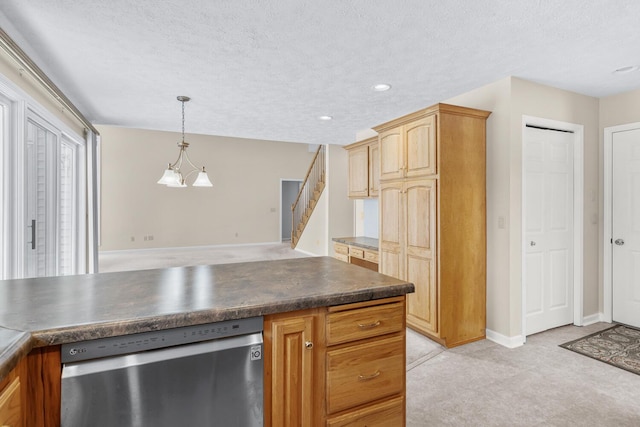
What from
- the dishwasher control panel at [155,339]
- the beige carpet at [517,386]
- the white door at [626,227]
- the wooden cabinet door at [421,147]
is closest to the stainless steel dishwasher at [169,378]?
the dishwasher control panel at [155,339]

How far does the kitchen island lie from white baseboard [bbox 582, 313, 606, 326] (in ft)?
10.1

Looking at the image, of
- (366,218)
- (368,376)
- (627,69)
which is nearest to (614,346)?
(627,69)

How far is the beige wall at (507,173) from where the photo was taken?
3037 millimetres

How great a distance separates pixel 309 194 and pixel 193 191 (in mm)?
3341

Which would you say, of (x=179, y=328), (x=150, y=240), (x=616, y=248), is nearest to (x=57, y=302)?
(x=179, y=328)

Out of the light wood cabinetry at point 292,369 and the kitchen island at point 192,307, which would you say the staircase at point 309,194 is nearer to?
the kitchen island at point 192,307

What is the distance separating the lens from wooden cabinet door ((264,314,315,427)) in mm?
1408

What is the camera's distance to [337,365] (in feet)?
5.01

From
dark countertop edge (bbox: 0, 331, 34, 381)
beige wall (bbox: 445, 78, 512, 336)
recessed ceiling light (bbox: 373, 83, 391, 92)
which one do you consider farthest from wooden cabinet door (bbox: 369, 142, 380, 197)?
dark countertop edge (bbox: 0, 331, 34, 381)

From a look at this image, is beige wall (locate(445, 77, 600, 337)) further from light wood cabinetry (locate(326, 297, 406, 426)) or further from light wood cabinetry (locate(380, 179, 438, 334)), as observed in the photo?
light wood cabinetry (locate(326, 297, 406, 426))

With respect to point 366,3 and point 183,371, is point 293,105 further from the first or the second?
point 183,371

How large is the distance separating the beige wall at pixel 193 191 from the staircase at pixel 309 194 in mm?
1330

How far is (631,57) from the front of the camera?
264 cm

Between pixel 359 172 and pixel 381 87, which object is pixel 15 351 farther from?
pixel 359 172
